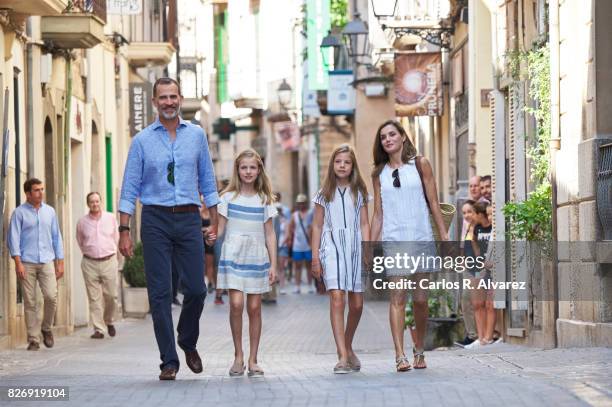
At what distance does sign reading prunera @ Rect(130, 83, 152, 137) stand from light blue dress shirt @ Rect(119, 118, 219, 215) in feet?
60.5

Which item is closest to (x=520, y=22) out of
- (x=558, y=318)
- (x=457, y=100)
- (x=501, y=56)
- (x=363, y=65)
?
(x=501, y=56)

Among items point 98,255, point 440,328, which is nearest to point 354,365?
point 440,328

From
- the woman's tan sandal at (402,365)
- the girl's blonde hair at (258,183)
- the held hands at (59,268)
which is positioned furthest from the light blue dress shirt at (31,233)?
the woman's tan sandal at (402,365)

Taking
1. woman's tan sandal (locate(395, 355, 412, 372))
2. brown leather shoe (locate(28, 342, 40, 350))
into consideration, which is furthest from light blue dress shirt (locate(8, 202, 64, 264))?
woman's tan sandal (locate(395, 355, 412, 372))

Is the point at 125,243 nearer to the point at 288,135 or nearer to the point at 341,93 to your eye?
the point at 341,93

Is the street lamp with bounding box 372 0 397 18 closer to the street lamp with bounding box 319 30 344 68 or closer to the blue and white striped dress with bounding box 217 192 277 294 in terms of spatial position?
the street lamp with bounding box 319 30 344 68

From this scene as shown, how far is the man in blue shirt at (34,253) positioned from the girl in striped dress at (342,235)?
6.46 m

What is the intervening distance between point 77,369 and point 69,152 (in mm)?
9577

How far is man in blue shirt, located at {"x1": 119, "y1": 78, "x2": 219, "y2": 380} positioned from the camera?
11586 millimetres

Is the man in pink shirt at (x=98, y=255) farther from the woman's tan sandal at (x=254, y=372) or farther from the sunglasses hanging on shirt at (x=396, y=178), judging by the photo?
the sunglasses hanging on shirt at (x=396, y=178)

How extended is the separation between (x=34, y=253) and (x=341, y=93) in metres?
19.4

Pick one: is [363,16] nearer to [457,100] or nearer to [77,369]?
[457,100]

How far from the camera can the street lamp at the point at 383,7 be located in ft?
81.7

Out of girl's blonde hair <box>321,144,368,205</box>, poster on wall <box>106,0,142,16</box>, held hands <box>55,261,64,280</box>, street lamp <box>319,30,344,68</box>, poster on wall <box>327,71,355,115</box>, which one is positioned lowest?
held hands <box>55,261,64,280</box>
